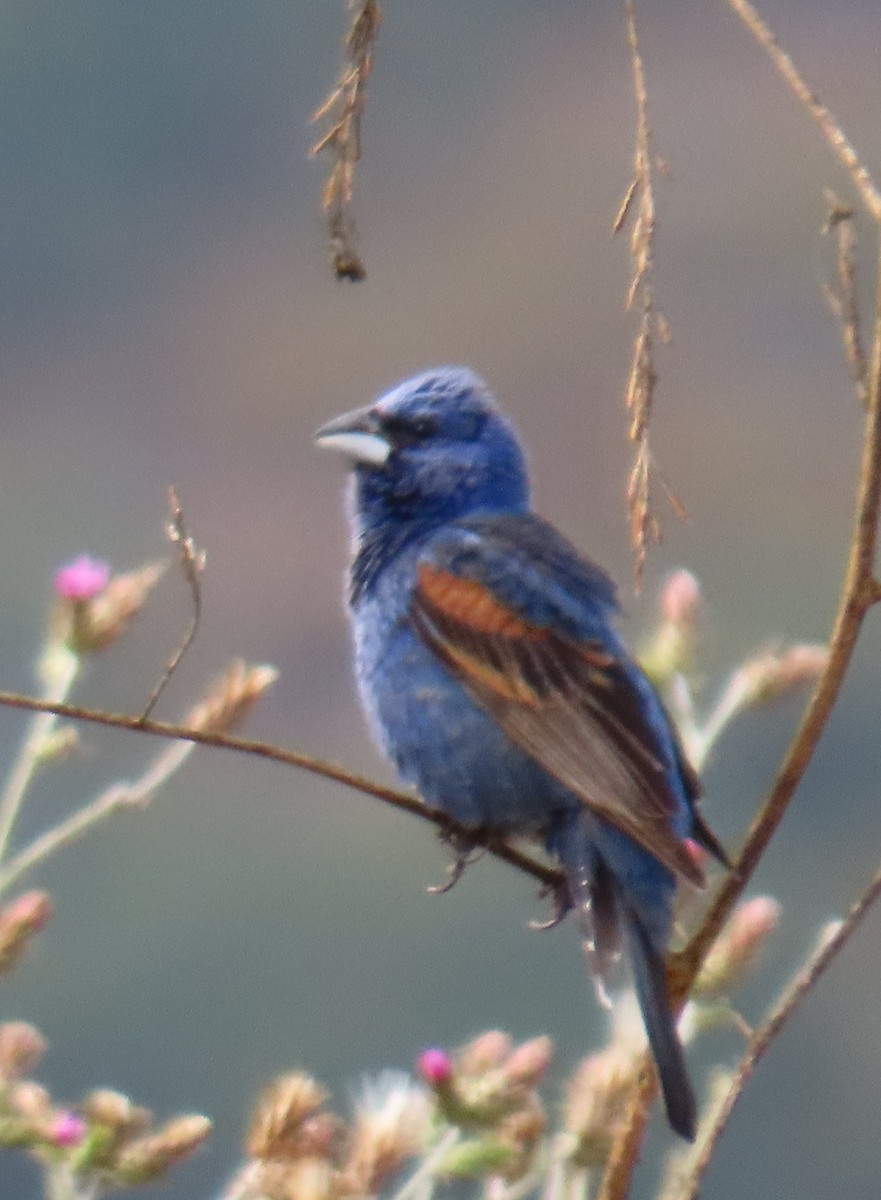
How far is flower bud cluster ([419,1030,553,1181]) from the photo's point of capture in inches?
50.7

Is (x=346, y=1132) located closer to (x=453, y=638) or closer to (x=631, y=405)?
(x=453, y=638)

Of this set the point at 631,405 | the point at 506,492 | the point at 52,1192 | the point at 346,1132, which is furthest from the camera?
the point at 506,492

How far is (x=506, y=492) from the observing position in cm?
181

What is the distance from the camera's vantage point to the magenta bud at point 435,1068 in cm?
133

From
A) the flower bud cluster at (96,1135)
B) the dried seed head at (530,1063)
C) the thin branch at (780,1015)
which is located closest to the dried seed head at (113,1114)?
the flower bud cluster at (96,1135)

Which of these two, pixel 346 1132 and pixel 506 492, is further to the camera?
pixel 506 492

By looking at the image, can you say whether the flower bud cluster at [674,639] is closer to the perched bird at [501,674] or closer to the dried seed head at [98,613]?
the perched bird at [501,674]

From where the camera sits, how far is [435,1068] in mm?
1336

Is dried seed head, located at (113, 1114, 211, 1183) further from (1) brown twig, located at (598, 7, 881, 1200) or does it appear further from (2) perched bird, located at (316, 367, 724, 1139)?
(1) brown twig, located at (598, 7, 881, 1200)

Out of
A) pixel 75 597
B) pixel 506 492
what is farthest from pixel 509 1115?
pixel 506 492

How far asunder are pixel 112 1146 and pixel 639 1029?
0.41 metres

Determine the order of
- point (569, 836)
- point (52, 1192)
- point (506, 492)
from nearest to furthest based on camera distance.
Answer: point (52, 1192) < point (569, 836) < point (506, 492)

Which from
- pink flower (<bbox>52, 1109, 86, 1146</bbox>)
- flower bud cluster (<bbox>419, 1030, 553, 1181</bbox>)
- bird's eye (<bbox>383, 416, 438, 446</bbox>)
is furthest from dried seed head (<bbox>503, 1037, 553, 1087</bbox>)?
bird's eye (<bbox>383, 416, 438, 446</bbox>)

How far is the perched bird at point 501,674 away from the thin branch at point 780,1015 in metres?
0.38
